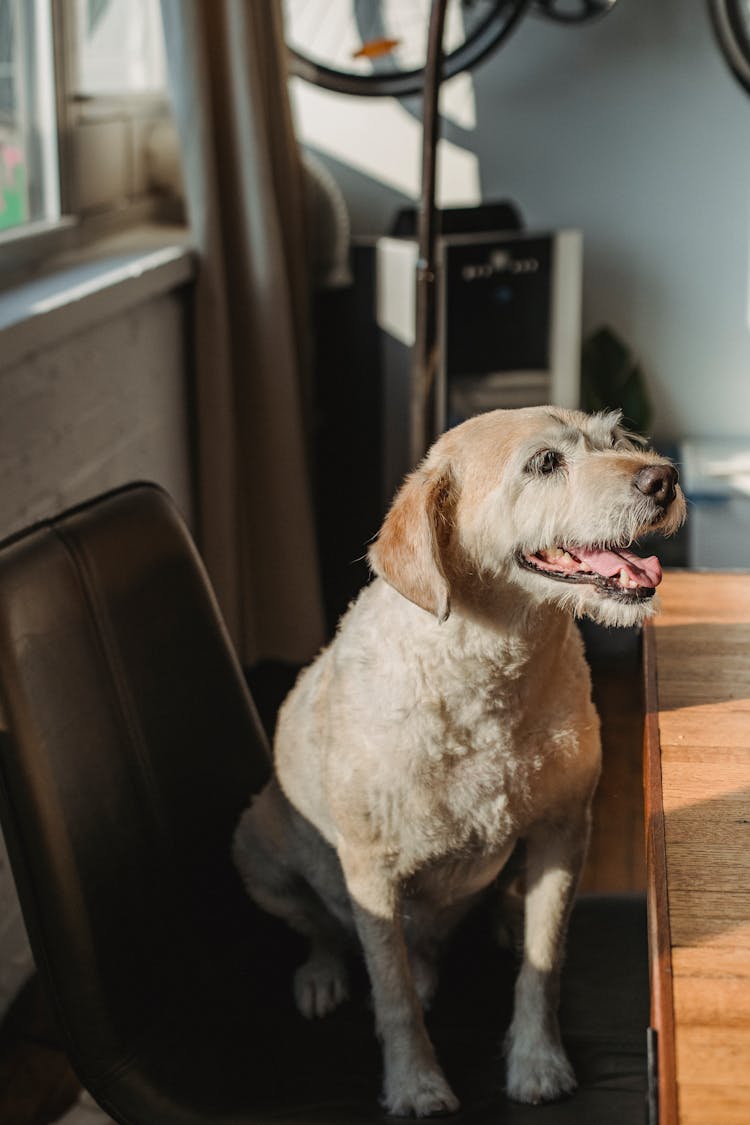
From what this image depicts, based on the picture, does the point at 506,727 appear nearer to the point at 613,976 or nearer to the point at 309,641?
the point at 613,976

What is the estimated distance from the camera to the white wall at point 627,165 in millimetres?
3225

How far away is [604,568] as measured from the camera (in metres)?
1.11

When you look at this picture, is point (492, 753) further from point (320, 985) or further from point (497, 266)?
point (497, 266)

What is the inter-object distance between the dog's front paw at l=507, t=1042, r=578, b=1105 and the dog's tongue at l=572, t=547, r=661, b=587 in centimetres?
45

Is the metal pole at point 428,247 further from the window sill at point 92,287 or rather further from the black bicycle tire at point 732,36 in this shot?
the black bicycle tire at point 732,36

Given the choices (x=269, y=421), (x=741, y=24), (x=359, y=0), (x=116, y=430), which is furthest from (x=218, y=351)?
(x=741, y=24)

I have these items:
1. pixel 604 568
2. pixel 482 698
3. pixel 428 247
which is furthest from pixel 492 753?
pixel 428 247

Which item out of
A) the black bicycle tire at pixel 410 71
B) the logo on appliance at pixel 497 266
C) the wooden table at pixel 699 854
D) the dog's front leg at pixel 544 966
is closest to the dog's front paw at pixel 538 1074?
the dog's front leg at pixel 544 966

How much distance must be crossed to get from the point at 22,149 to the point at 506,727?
5.82 ft

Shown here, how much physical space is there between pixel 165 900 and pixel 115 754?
0.54 feet

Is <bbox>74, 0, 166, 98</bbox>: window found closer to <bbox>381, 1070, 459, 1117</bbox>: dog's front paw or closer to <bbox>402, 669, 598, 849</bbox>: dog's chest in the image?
<bbox>402, 669, 598, 849</bbox>: dog's chest

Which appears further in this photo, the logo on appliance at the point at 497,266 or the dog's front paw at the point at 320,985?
the logo on appliance at the point at 497,266

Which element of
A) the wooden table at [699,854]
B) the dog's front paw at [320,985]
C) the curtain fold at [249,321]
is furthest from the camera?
the curtain fold at [249,321]

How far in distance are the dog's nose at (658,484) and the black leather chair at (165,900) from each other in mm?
490
